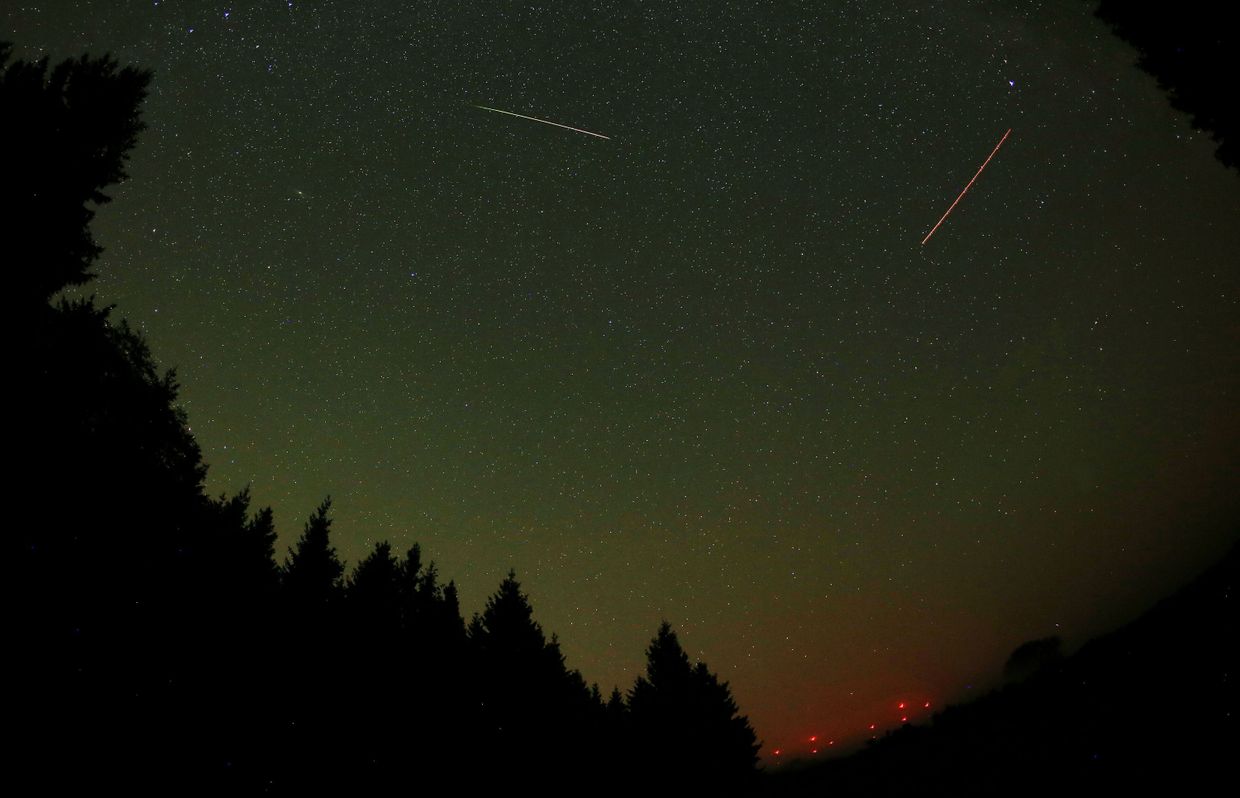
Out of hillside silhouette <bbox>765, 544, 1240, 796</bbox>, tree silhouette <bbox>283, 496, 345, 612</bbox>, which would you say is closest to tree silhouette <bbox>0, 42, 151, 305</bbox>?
tree silhouette <bbox>283, 496, 345, 612</bbox>

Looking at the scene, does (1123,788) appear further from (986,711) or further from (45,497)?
(45,497)

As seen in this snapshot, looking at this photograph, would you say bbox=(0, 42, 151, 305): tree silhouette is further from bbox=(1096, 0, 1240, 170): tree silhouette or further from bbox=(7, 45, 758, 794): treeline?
bbox=(1096, 0, 1240, 170): tree silhouette

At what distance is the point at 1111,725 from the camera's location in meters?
8.22

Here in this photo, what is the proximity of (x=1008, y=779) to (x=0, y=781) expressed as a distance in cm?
1232

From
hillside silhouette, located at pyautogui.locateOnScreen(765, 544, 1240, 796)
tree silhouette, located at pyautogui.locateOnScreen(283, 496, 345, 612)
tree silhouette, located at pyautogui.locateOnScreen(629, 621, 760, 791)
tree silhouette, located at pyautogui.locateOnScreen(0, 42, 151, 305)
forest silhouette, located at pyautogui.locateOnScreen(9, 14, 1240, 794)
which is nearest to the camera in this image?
hillside silhouette, located at pyautogui.locateOnScreen(765, 544, 1240, 796)

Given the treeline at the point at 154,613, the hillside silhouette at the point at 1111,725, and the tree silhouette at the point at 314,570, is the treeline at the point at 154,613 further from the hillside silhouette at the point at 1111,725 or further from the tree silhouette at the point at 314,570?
the hillside silhouette at the point at 1111,725

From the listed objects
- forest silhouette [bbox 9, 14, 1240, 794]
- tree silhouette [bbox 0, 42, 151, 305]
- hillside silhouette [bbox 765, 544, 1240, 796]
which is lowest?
hillside silhouette [bbox 765, 544, 1240, 796]

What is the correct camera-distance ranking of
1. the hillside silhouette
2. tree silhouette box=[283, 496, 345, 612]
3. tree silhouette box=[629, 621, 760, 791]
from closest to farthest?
the hillside silhouette
tree silhouette box=[283, 496, 345, 612]
tree silhouette box=[629, 621, 760, 791]

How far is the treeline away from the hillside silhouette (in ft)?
33.4

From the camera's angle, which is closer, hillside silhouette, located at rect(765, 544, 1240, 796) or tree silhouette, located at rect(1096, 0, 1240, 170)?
hillside silhouette, located at rect(765, 544, 1240, 796)

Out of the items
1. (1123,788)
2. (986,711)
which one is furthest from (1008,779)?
(986,711)

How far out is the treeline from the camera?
7.60 m

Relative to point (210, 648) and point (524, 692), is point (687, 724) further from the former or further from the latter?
point (210, 648)

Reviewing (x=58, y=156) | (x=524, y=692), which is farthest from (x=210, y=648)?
(x=524, y=692)
